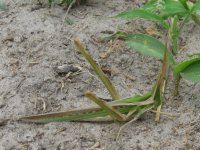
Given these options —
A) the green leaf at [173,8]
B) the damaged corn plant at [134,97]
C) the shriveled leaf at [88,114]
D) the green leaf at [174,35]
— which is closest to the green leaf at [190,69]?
the damaged corn plant at [134,97]

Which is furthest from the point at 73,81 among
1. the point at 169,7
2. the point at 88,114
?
the point at 169,7

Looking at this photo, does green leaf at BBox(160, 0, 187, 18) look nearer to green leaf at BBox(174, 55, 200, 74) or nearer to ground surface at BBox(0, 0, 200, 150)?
ground surface at BBox(0, 0, 200, 150)

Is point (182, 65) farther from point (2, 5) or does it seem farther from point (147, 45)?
point (2, 5)

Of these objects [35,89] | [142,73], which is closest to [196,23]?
[142,73]

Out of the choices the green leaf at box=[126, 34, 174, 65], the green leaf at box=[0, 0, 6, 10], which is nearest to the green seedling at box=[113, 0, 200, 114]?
the green leaf at box=[126, 34, 174, 65]

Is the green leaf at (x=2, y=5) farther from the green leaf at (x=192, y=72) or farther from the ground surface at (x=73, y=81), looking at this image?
the green leaf at (x=192, y=72)
